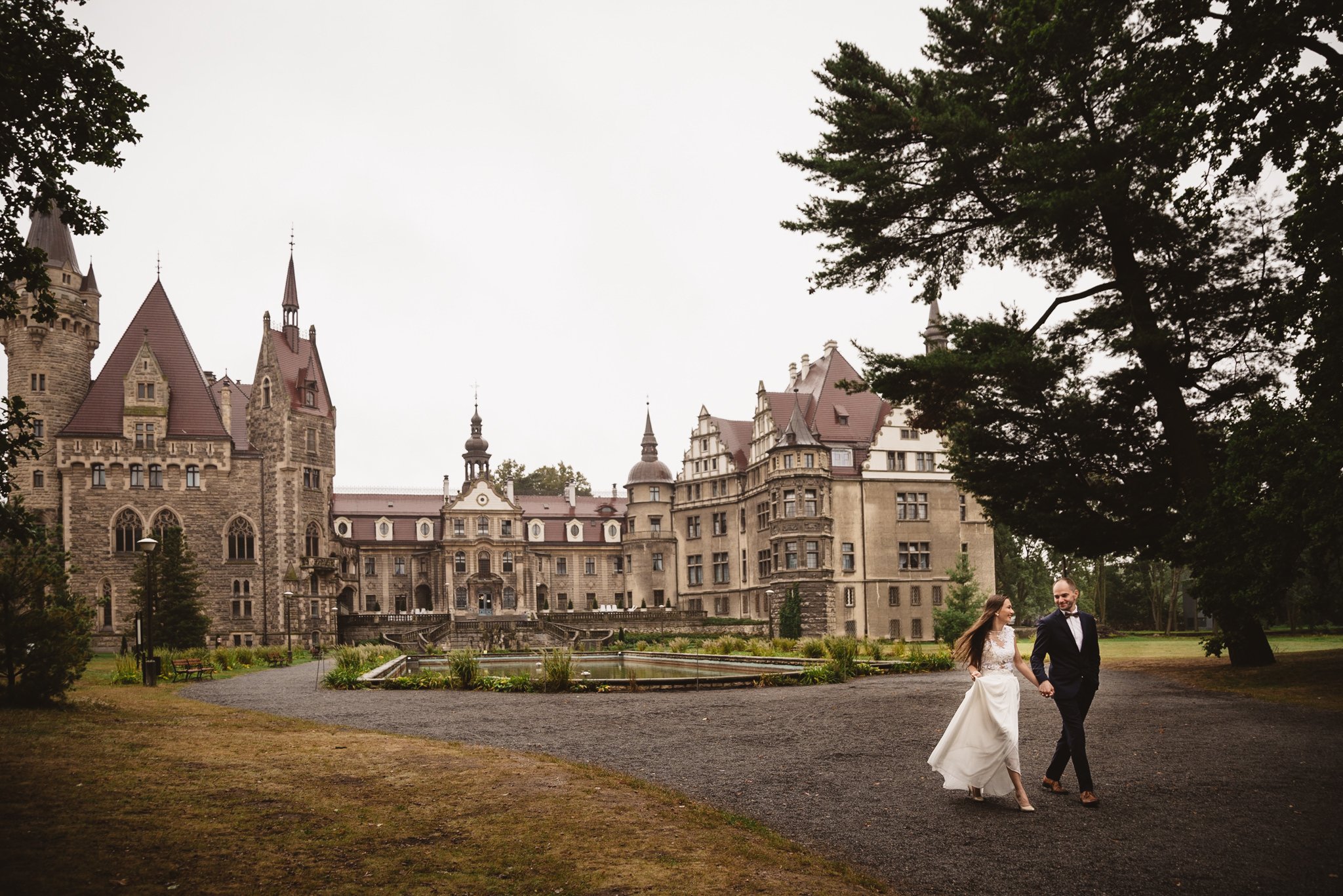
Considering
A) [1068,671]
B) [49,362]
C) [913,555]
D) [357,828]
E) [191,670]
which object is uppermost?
[49,362]

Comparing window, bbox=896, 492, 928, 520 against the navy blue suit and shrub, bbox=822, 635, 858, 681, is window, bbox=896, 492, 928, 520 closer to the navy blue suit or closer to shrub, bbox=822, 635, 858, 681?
shrub, bbox=822, 635, 858, 681

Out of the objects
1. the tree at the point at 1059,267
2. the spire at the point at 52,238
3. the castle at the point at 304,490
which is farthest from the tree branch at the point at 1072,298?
the spire at the point at 52,238

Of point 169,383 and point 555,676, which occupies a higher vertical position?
point 169,383

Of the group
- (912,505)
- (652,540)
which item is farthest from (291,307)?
(912,505)

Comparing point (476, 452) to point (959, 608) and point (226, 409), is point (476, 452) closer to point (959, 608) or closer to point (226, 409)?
point (226, 409)

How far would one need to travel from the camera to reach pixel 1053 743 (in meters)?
12.0

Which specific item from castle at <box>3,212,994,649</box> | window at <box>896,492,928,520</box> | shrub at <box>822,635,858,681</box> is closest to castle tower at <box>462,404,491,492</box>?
castle at <box>3,212,994,649</box>

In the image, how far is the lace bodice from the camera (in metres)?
8.70

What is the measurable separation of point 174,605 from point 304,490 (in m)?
19.4

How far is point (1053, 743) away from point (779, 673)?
10.8m

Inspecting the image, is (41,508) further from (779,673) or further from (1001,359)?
(1001,359)

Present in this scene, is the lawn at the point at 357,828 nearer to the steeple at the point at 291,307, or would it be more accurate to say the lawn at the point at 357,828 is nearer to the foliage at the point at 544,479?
the steeple at the point at 291,307

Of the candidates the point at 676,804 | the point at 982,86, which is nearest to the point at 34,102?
the point at 676,804

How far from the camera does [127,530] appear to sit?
55156 millimetres
